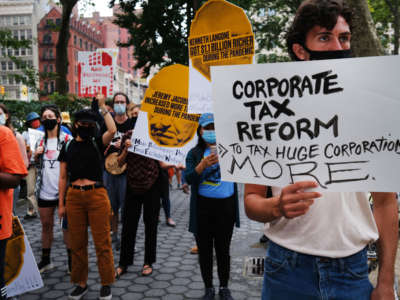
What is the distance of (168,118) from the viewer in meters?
3.20

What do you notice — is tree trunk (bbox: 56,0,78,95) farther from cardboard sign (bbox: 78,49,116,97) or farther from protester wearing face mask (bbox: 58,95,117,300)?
protester wearing face mask (bbox: 58,95,117,300)

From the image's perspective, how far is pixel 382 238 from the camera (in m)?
1.53

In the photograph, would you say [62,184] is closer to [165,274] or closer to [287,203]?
[165,274]

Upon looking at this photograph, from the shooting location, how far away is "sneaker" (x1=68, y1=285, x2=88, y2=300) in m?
3.82

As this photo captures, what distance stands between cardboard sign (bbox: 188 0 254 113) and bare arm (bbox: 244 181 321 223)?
120cm

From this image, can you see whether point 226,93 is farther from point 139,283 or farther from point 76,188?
point 139,283

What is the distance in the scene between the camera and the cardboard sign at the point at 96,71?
559cm

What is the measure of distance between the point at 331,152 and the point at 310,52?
1.47ft

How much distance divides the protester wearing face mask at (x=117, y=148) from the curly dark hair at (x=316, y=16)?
320 centimetres

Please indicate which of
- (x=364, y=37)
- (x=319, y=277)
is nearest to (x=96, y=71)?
(x=364, y=37)

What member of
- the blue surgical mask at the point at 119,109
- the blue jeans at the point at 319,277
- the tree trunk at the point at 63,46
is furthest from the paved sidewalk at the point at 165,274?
the tree trunk at the point at 63,46

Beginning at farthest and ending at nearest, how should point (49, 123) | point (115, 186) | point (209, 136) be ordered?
point (115, 186) < point (49, 123) < point (209, 136)

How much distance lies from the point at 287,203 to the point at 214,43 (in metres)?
1.51

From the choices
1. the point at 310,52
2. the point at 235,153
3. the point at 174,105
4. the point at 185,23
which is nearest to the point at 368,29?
the point at 174,105
